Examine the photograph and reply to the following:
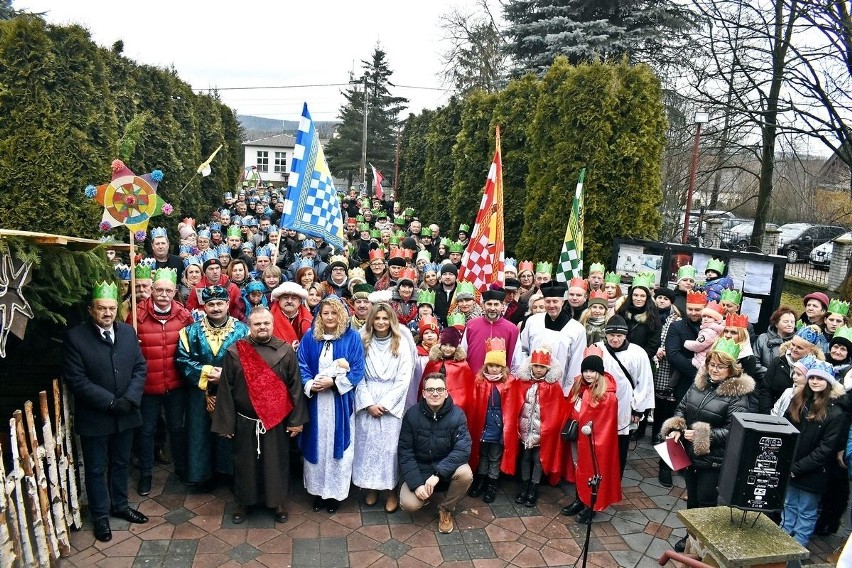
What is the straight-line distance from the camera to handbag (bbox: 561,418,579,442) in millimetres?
5039

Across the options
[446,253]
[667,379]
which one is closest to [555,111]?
[446,253]

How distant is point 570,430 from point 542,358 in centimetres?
68

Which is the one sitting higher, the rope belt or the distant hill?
the distant hill

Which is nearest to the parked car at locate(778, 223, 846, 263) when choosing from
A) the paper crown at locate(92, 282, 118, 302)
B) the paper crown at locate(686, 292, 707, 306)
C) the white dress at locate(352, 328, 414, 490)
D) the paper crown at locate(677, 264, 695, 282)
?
the paper crown at locate(677, 264, 695, 282)

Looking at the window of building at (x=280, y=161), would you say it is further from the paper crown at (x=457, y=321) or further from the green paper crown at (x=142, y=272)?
the paper crown at (x=457, y=321)

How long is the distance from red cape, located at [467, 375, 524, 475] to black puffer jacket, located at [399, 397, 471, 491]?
19.1 inches

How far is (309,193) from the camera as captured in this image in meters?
6.92

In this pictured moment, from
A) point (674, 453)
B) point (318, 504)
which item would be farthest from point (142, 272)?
point (674, 453)

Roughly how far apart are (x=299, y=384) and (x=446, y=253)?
723 centimetres

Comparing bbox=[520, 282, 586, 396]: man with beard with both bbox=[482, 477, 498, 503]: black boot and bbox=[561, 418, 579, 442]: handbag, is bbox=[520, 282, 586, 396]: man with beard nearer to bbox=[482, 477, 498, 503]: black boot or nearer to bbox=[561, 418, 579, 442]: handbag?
bbox=[561, 418, 579, 442]: handbag

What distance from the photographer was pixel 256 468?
490cm

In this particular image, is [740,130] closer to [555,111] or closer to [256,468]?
[555,111]

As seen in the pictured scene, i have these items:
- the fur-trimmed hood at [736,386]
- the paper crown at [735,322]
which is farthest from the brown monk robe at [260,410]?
the paper crown at [735,322]

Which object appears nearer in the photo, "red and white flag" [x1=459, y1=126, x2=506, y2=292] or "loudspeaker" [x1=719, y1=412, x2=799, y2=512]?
"loudspeaker" [x1=719, y1=412, x2=799, y2=512]
